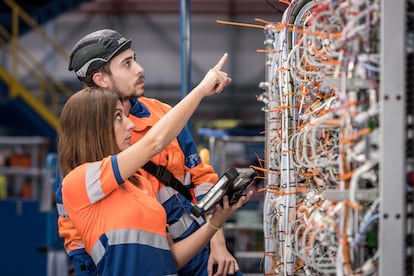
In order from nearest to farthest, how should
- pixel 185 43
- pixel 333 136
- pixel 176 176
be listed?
pixel 333 136 → pixel 176 176 → pixel 185 43

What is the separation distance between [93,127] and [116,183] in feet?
0.85

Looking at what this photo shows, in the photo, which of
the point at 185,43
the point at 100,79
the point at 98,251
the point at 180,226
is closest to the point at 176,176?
the point at 180,226

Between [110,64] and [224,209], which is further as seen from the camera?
[110,64]

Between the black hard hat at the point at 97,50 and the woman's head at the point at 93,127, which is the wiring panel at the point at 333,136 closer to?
the woman's head at the point at 93,127

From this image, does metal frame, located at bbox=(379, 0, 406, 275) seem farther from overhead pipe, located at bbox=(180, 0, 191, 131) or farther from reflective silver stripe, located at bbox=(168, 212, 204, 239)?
overhead pipe, located at bbox=(180, 0, 191, 131)

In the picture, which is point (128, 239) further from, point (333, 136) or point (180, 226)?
point (333, 136)

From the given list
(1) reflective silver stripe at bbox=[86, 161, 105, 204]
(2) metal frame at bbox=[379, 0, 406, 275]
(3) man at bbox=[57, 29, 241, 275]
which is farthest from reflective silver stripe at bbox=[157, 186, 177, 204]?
(2) metal frame at bbox=[379, 0, 406, 275]

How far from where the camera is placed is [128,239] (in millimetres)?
3039

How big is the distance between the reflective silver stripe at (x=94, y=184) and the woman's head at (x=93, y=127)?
119 mm

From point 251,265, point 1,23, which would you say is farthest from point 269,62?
point 1,23

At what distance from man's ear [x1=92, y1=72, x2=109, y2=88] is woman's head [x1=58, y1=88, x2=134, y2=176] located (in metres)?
Answer: 0.31

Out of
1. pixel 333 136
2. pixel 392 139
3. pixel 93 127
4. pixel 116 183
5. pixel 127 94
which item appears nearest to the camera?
pixel 392 139

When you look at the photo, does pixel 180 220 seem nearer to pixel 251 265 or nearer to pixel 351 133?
pixel 351 133

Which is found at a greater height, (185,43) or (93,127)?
(185,43)
